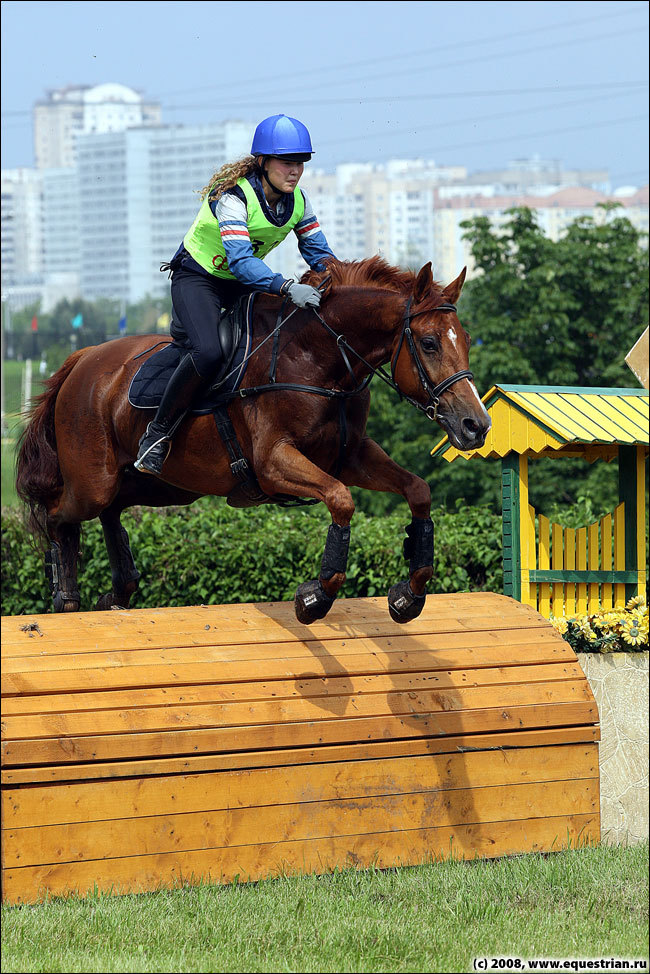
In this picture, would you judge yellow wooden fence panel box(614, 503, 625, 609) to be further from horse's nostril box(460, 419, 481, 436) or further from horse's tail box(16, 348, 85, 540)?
horse's tail box(16, 348, 85, 540)

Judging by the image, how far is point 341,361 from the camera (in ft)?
15.7

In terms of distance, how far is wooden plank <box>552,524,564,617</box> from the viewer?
6012 mm

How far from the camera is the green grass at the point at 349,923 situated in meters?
3.56

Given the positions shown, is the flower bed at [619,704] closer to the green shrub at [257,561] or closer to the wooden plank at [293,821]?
the wooden plank at [293,821]

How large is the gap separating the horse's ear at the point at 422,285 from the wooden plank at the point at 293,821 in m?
1.95

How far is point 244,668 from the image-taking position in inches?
179

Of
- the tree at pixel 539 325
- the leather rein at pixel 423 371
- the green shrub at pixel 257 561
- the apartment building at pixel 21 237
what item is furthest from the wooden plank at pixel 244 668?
the apartment building at pixel 21 237

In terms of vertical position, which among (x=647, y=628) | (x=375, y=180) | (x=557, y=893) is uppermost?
(x=375, y=180)

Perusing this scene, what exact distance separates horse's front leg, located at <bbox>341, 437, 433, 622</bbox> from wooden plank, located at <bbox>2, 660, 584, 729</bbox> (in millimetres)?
273

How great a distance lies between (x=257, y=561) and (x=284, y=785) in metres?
3.85

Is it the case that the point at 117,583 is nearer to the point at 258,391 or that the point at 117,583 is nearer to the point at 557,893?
the point at 258,391

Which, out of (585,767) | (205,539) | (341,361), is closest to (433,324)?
(341,361)

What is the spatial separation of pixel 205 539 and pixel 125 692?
4.03 meters

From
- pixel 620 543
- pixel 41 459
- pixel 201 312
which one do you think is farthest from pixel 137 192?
pixel 201 312
